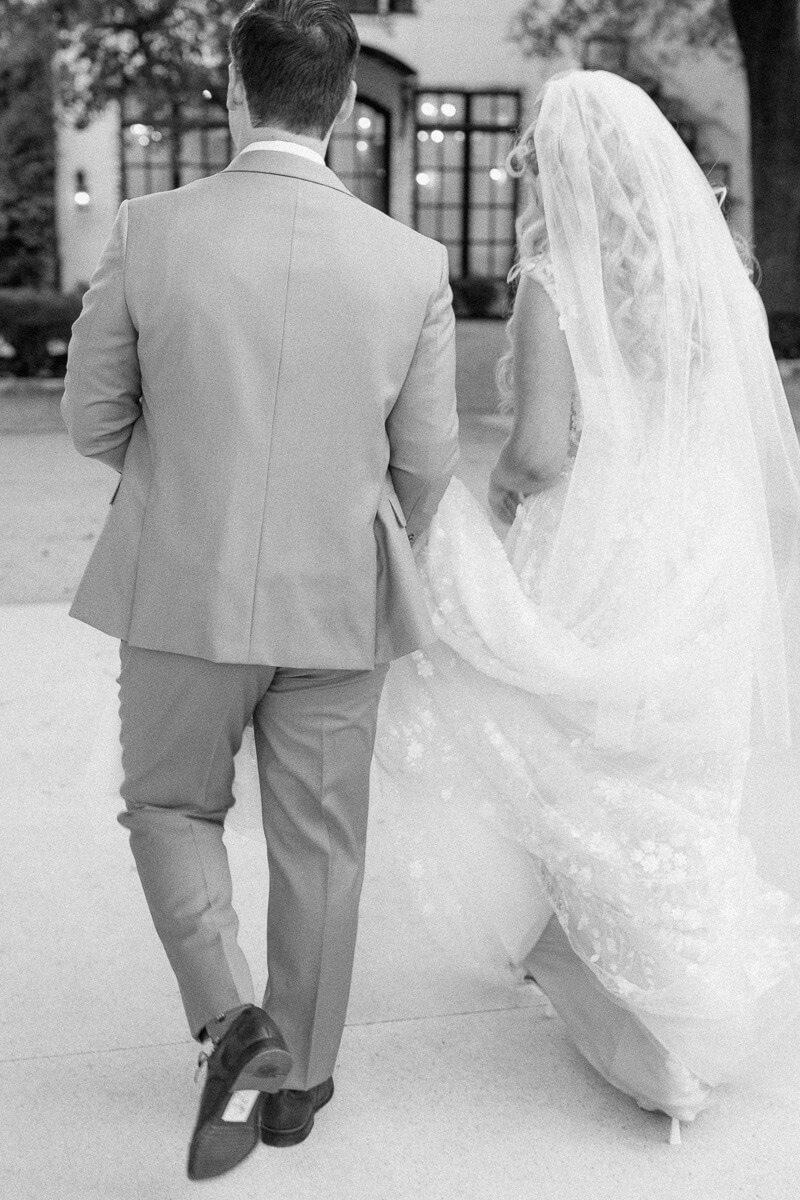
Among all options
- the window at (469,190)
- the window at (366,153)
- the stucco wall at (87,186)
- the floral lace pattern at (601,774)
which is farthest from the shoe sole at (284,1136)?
the window at (366,153)

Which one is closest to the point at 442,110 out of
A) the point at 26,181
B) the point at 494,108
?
the point at 494,108

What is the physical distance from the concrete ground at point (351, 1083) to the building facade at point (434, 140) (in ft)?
74.9

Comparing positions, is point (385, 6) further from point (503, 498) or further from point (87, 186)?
point (503, 498)

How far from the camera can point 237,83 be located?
2.29m

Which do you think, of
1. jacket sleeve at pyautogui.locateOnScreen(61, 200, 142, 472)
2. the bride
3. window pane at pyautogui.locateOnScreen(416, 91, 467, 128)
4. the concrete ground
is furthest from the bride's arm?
window pane at pyautogui.locateOnScreen(416, 91, 467, 128)

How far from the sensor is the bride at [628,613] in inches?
100

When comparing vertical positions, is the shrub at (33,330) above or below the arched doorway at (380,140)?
below

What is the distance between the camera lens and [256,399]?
7.23ft

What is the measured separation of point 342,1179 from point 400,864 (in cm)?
64

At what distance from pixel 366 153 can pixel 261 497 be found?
26458 mm

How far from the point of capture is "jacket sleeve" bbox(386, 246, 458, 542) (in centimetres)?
229

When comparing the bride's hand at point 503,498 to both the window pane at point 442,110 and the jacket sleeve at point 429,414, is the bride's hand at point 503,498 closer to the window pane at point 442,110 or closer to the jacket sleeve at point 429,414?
the jacket sleeve at point 429,414

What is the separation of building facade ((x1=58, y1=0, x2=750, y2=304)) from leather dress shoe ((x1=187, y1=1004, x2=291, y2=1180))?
23.9 m

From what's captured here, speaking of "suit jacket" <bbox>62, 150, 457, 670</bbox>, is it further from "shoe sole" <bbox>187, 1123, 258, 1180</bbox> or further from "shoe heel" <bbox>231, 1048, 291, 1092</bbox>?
"shoe sole" <bbox>187, 1123, 258, 1180</bbox>
